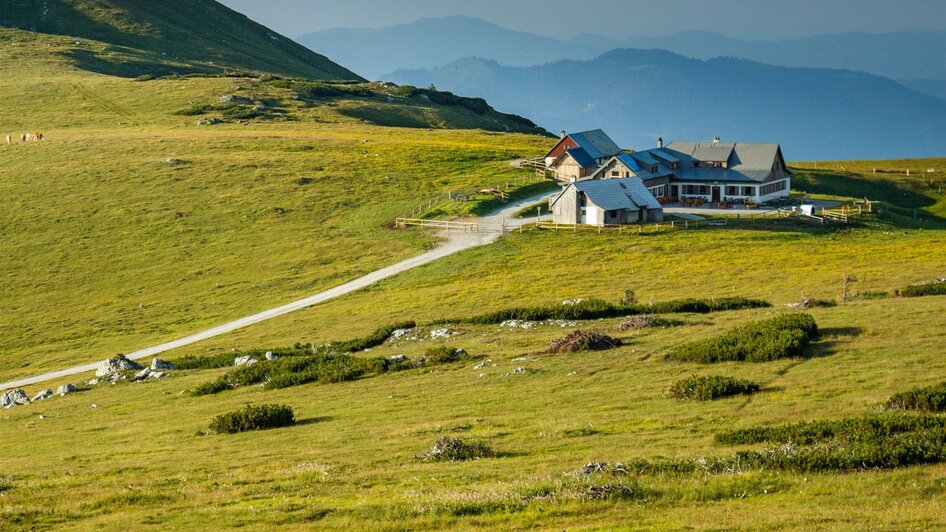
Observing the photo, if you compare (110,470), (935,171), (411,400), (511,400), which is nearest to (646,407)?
(511,400)

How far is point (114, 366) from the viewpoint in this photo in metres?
53.1

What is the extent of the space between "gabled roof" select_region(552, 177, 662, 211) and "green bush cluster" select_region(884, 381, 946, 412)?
71.9 metres

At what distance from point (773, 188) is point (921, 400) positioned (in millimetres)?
97716

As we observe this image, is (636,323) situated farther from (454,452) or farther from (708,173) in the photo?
(708,173)

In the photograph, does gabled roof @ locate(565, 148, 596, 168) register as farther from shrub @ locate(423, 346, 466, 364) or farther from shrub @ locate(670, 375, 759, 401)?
shrub @ locate(670, 375, 759, 401)

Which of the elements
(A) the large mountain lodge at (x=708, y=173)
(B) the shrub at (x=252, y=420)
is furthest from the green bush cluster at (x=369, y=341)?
(A) the large mountain lodge at (x=708, y=173)

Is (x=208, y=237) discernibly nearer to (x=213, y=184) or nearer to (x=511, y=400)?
(x=213, y=184)

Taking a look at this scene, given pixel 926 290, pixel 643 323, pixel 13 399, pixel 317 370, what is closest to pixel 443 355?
pixel 317 370

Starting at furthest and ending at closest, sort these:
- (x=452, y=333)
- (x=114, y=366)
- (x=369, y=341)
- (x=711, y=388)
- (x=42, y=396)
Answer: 1. (x=369, y=341)
2. (x=452, y=333)
3. (x=114, y=366)
4. (x=42, y=396)
5. (x=711, y=388)

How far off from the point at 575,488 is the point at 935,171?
16215cm

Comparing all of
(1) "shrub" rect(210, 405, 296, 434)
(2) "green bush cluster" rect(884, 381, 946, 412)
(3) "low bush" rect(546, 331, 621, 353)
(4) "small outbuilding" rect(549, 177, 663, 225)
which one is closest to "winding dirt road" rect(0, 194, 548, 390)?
(4) "small outbuilding" rect(549, 177, 663, 225)

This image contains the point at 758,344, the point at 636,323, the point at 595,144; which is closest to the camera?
the point at 758,344

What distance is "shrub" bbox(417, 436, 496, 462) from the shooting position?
25609mm

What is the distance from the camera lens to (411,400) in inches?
1407
